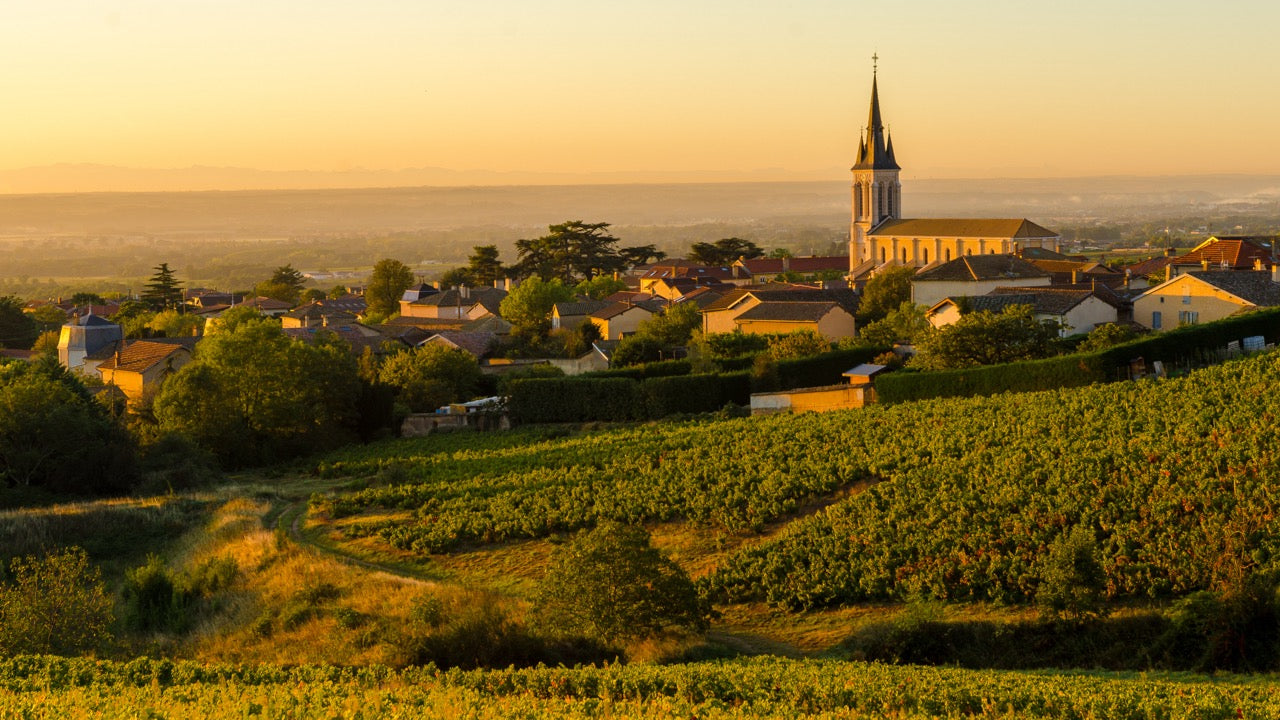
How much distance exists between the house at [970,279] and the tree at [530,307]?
20.1m

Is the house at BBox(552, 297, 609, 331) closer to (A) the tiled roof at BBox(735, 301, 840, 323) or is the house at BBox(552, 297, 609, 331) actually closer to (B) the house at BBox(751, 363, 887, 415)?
(A) the tiled roof at BBox(735, 301, 840, 323)

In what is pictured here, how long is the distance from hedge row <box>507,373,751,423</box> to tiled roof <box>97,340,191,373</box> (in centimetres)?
1710

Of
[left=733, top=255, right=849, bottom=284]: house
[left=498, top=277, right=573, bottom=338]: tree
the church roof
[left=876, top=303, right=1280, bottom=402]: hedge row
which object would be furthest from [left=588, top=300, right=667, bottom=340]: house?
the church roof

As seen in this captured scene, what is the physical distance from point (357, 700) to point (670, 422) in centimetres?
2783

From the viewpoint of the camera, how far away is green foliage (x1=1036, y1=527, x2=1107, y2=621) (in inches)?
694

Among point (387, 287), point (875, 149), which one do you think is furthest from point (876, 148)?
point (387, 287)

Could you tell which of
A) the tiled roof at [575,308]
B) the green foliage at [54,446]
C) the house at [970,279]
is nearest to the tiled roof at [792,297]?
the house at [970,279]

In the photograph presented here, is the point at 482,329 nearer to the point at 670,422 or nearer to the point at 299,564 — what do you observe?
the point at 670,422

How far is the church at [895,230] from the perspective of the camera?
346 ft

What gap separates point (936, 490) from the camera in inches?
946

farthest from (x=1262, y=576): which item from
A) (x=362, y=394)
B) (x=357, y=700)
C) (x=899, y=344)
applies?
(x=362, y=394)

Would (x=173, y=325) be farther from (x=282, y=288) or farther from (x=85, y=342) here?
(x=282, y=288)

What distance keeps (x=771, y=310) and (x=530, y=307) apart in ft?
57.0

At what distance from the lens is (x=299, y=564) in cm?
2427
